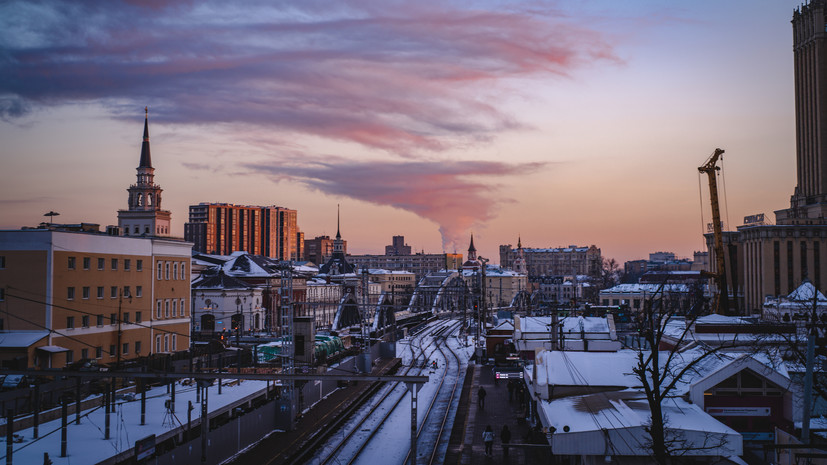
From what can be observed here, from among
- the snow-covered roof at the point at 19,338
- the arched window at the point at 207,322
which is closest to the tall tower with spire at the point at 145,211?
the arched window at the point at 207,322

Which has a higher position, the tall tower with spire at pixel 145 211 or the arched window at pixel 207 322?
the tall tower with spire at pixel 145 211

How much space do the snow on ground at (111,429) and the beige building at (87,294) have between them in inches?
207

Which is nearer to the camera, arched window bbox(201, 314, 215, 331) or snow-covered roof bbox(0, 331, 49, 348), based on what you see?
snow-covered roof bbox(0, 331, 49, 348)

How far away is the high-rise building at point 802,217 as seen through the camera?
9219cm

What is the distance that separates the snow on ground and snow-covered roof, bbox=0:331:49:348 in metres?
6.80

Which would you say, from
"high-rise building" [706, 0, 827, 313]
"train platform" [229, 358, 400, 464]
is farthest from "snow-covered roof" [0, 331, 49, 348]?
"high-rise building" [706, 0, 827, 313]

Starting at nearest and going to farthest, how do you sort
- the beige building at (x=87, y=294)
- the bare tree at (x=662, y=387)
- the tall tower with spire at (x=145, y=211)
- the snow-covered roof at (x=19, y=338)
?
the bare tree at (x=662, y=387)
the snow-covered roof at (x=19, y=338)
the beige building at (x=87, y=294)
the tall tower with spire at (x=145, y=211)

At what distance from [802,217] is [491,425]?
294ft

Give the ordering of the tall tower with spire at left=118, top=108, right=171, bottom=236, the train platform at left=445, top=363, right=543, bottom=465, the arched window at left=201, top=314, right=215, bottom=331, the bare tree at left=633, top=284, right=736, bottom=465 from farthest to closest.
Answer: the arched window at left=201, top=314, right=215, bottom=331, the tall tower with spire at left=118, top=108, right=171, bottom=236, the train platform at left=445, top=363, right=543, bottom=465, the bare tree at left=633, top=284, right=736, bottom=465

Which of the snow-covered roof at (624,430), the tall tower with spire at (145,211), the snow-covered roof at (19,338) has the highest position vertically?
the tall tower with spire at (145,211)

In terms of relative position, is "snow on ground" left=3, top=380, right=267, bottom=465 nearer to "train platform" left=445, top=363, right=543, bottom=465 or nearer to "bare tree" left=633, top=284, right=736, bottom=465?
"train platform" left=445, top=363, right=543, bottom=465

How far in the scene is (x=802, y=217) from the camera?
3986 inches

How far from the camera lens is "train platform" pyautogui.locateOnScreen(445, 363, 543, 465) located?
23844mm

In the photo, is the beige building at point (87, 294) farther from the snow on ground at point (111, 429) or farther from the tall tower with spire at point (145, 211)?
the tall tower with spire at point (145, 211)
